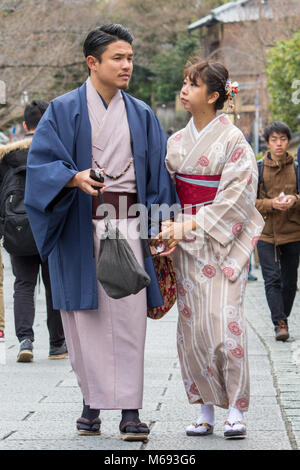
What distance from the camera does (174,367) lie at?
248 inches

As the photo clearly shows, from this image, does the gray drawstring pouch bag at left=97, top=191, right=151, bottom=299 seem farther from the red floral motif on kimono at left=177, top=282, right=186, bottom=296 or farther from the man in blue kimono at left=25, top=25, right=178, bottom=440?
the red floral motif on kimono at left=177, top=282, right=186, bottom=296

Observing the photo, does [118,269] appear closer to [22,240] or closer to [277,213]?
[22,240]

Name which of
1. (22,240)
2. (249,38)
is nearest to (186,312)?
(22,240)

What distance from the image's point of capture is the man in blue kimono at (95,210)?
13.9 ft

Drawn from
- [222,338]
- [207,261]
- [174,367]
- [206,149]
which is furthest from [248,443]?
[174,367]

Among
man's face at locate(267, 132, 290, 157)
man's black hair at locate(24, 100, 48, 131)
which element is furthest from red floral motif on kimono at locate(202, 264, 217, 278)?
man's face at locate(267, 132, 290, 157)

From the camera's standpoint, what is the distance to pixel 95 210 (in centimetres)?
430

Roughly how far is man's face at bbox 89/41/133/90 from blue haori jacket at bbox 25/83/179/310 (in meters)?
0.14

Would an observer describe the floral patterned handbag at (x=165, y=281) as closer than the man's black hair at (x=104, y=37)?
No

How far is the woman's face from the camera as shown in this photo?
4.38 m

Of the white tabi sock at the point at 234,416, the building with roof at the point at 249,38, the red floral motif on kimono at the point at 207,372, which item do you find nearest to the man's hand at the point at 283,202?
the red floral motif on kimono at the point at 207,372

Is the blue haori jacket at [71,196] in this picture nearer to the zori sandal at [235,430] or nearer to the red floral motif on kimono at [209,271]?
the red floral motif on kimono at [209,271]
